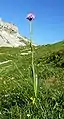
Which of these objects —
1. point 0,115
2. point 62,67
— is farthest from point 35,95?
point 62,67

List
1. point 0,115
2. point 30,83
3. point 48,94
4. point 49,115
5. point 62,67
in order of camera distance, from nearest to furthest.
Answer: point 49,115
point 0,115
point 48,94
point 30,83
point 62,67

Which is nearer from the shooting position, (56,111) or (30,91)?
(56,111)

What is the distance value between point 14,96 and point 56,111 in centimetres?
529

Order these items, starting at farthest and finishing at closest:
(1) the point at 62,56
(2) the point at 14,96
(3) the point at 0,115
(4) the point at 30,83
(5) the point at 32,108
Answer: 1. (1) the point at 62,56
2. (2) the point at 14,96
3. (4) the point at 30,83
4. (5) the point at 32,108
5. (3) the point at 0,115

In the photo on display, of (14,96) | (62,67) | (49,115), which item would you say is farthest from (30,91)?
(62,67)

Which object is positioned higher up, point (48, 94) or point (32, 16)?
point (32, 16)

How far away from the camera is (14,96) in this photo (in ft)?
47.5

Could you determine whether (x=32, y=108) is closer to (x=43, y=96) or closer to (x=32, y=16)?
(x=43, y=96)

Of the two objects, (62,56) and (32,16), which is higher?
(32,16)

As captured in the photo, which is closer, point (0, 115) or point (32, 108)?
point (0, 115)

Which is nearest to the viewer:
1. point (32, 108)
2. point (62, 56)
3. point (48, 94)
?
point (32, 108)

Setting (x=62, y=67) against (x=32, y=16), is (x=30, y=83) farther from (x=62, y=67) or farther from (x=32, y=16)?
(x=62, y=67)

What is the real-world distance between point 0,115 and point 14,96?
15.1 ft

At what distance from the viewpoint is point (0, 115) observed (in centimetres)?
988
